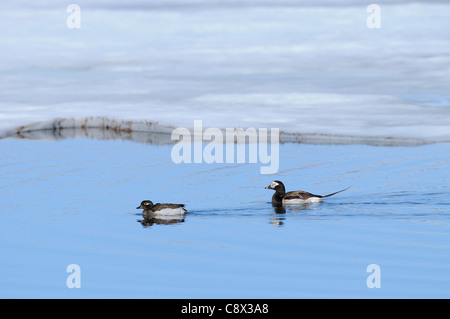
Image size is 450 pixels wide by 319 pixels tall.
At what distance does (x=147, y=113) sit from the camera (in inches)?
767

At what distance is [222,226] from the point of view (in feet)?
36.1

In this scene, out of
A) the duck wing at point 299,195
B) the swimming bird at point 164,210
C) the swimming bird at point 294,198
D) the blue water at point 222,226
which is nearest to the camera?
the blue water at point 222,226

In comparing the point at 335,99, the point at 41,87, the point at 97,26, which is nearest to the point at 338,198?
the point at 335,99

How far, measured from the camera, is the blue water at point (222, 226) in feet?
26.9

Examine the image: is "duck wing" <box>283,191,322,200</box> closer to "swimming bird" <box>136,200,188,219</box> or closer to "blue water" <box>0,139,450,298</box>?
"blue water" <box>0,139,450,298</box>

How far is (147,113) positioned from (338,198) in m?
7.62

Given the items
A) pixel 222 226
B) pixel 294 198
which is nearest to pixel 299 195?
pixel 294 198

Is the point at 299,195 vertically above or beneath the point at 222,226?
above

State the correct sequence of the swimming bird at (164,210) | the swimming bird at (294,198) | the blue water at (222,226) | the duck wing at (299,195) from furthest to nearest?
the duck wing at (299,195) < the swimming bird at (294,198) < the swimming bird at (164,210) < the blue water at (222,226)

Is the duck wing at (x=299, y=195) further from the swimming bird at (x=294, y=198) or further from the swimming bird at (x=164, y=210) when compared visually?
the swimming bird at (x=164, y=210)

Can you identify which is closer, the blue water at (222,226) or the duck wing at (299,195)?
the blue water at (222,226)

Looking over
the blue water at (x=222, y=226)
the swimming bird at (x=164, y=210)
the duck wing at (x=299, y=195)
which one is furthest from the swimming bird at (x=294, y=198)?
the swimming bird at (x=164, y=210)

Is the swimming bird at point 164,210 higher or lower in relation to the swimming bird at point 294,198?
lower

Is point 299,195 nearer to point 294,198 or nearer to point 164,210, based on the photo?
point 294,198
